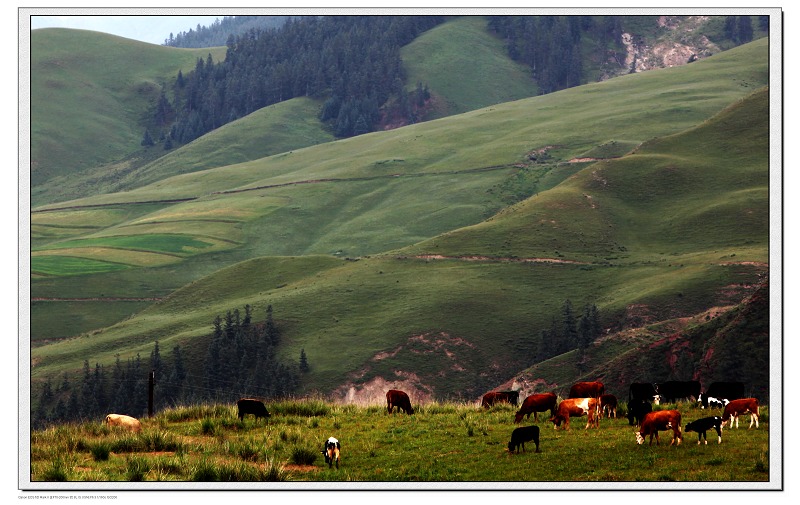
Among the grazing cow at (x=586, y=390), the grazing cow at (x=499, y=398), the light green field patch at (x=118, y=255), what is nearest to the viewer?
the grazing cow at (x=586, y=390)

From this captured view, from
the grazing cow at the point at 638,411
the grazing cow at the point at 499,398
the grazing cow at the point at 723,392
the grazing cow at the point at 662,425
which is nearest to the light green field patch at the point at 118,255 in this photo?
the grazing cow at the point at 499,398

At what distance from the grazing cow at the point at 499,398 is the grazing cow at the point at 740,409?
11.3 m

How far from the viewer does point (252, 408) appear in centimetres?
3725

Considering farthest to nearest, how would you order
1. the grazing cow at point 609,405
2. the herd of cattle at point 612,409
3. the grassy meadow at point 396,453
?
the grazing cow at point 609,405 < the herd of cattle at point 612,409 < the grassy meadow at point 396,453

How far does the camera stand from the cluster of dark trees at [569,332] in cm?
10438

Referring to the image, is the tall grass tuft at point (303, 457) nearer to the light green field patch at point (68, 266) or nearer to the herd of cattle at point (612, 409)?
the herd of cattle at point (612, 409)

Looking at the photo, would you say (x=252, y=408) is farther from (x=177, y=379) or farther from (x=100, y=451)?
(x=177, y=379)

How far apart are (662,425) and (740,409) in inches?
133

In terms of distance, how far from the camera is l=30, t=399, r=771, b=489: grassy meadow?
2759 centimetres

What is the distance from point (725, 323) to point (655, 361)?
5.94 m

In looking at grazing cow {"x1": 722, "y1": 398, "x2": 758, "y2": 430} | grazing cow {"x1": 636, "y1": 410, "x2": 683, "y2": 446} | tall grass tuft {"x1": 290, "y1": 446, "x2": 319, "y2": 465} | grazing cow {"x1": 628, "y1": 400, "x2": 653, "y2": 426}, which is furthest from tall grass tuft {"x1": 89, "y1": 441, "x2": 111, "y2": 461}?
grazing cow {"x1": 722, "y1": 398, "x2": 758, "y2": 430}

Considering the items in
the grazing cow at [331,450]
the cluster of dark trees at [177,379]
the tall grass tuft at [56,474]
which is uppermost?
the grazing cow at [331,450]
